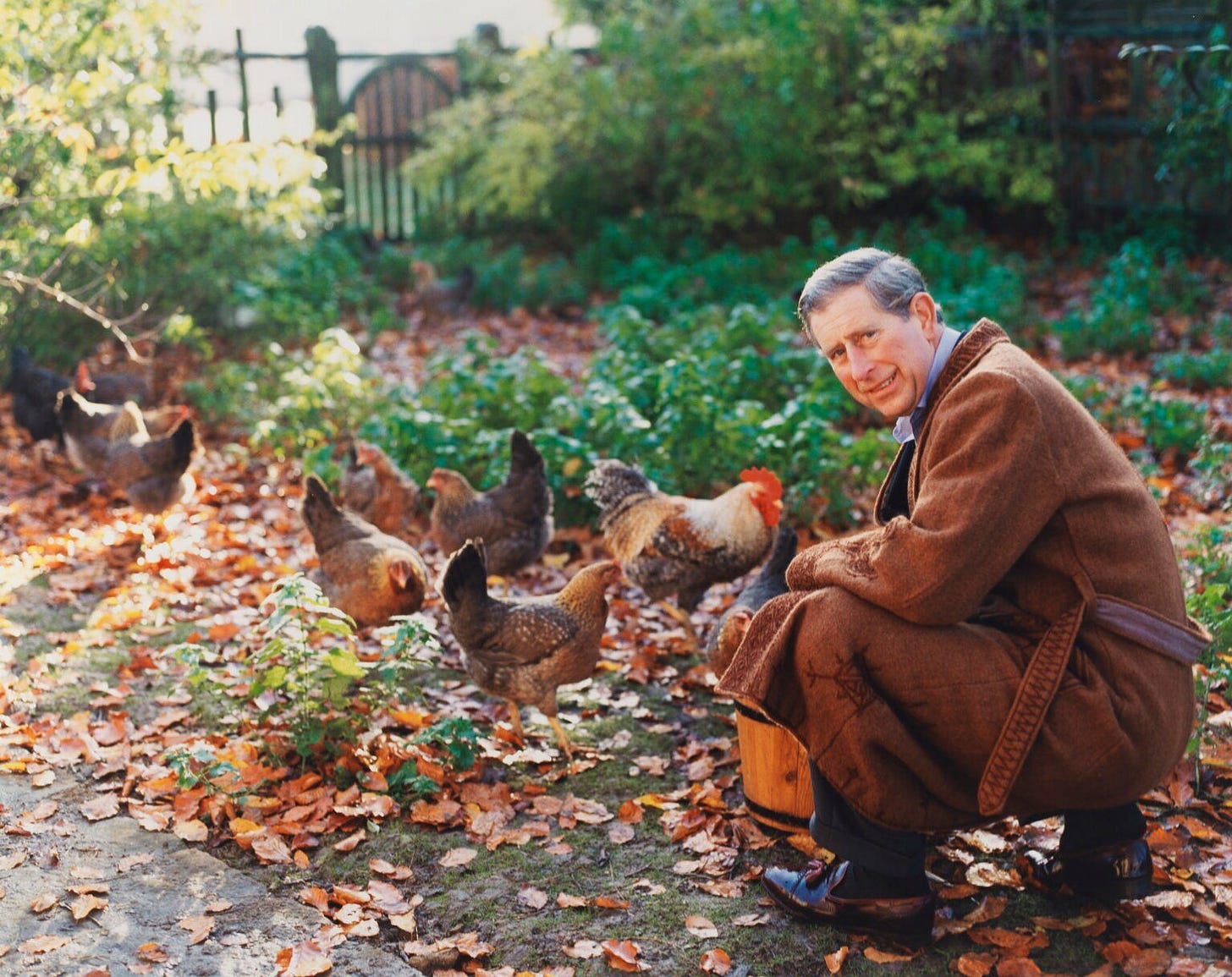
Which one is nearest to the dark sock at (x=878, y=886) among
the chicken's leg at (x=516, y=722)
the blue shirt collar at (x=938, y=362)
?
the blue shirt collar at (x=938, y=362)

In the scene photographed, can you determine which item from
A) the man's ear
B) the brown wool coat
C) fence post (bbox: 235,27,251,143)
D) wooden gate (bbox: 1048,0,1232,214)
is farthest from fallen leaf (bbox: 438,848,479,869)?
fence post (bbox: 235,27,251,143)

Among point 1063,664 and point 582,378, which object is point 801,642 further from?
point 582,378

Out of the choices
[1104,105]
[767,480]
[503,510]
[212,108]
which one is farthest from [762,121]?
[767,480]

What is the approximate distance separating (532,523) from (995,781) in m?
3.35

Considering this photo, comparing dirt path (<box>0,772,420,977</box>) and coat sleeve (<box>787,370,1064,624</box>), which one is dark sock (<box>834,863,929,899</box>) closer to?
coat sleeve (<box>787,370,1064,624</box>)

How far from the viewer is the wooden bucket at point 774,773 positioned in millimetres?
3766

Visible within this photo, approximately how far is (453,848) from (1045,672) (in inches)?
78.9

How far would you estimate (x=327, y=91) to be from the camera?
15.7m

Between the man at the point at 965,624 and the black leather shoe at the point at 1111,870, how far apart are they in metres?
0.22

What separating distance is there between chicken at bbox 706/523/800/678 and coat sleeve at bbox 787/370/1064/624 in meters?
1.35

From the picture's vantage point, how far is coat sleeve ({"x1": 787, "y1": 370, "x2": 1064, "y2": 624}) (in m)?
2.86

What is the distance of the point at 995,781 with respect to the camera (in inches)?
117

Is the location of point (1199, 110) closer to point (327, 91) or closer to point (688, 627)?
point (688, 627)

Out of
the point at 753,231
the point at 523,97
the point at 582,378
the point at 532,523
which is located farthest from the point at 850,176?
the point at 532,523
